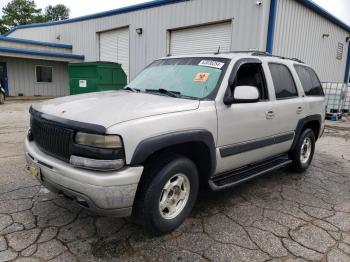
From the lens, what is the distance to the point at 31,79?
21344 millimetres

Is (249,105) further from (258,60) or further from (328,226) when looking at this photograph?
(328,226)

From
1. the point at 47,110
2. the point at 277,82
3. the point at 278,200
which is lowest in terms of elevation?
the point at 278,200

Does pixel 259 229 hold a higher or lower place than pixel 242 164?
lower

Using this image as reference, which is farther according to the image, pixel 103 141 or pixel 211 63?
pixel 211 63

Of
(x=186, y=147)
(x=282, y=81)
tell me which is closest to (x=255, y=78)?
(x=282, y=81)

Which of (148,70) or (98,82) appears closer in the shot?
(148,70)

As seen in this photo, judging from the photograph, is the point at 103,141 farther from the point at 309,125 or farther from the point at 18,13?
the point at 18,13

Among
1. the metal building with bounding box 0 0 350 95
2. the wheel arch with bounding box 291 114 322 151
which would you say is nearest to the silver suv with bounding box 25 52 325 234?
the wheel arch with bounding box 291 114 322 151

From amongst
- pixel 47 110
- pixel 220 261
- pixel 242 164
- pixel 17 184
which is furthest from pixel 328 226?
pixel 17 184

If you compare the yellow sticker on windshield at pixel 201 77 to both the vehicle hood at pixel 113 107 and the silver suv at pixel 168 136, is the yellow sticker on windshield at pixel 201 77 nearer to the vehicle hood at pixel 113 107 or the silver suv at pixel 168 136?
the silver suv at pixel 168 136

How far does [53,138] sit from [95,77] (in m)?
8.30

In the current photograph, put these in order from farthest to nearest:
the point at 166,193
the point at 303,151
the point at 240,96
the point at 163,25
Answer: the point at 163,25, the point at 303,151, the point at 240,96, the point at 166,193

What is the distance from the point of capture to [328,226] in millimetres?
3367

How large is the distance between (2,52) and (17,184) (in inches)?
689
